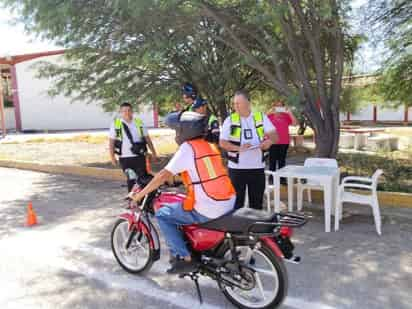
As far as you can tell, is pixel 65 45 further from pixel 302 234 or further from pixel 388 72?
pixel 388 72

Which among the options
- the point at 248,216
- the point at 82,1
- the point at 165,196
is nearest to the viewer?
the point at 248,216

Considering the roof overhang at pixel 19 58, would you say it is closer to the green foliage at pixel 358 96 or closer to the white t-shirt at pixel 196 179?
the green foliage at pixel 358 96

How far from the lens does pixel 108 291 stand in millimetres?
3871

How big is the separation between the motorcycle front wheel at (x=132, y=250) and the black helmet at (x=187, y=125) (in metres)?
1.20

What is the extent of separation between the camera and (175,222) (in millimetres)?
3473

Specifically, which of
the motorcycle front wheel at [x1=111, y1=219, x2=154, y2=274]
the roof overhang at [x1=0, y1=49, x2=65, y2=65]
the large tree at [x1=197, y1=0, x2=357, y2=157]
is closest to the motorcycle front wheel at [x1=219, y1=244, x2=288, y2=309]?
the motorcycle front wheel at [x1=111, y1=219, x2=154, y2=274]

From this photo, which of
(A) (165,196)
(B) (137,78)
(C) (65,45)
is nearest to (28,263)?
(A) (165,196)

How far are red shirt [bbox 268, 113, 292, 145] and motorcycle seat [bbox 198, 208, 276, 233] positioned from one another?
A: 14.6ft

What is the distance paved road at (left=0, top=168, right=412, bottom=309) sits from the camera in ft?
11.9

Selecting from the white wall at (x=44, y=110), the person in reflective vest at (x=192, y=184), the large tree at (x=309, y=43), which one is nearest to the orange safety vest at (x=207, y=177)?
the person in reflective vest at (x=192, y=184)

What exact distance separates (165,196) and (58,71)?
26.8 ft

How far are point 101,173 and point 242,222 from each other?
7.28m

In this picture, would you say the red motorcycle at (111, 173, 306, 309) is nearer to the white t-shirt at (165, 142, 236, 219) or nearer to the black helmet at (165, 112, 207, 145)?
the white t-shirt at (165, 142, 236, 219)

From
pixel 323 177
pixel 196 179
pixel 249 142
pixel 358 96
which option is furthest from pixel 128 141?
pixel 358 96
